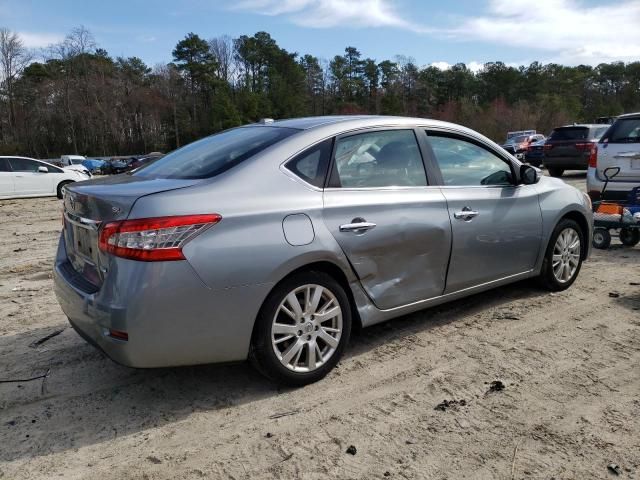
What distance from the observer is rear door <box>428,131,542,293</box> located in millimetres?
3982

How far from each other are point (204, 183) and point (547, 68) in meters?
108

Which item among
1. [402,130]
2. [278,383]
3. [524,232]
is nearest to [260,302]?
[278,383]

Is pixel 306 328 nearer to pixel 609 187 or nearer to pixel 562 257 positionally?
pixel 562 257

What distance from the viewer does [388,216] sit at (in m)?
3.52

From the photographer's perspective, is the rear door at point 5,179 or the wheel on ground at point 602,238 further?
the rear door at point 5,179

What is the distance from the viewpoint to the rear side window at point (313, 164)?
326 cm

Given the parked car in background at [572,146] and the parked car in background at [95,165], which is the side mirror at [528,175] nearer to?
the parked car in background at [572,146]

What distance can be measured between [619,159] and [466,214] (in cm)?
508

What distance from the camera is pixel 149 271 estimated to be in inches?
105

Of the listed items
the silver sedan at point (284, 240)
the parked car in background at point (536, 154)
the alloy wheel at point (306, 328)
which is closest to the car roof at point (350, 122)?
the silver sedan at point (284, 240)

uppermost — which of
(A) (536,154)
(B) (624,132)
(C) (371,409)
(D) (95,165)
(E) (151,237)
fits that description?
(B) (624,132)

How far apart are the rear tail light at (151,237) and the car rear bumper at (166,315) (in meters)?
0.05

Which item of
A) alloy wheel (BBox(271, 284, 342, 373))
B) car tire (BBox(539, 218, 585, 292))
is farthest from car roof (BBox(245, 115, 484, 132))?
car tire (BBox(539, 218, 585, 292))

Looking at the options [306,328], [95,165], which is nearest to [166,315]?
[306,328]
